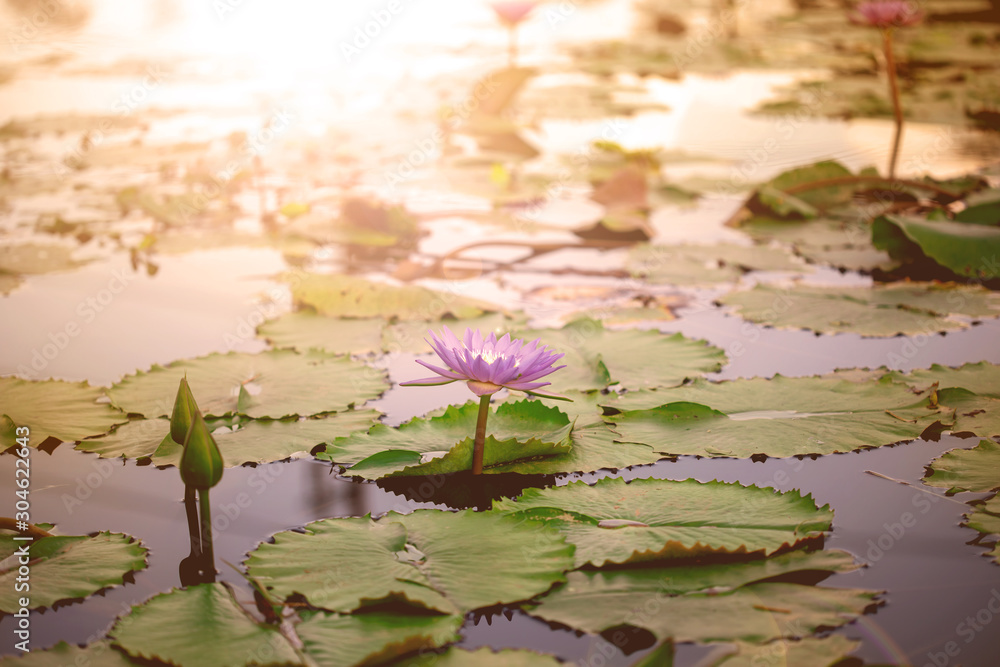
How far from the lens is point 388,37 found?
28.4 feet

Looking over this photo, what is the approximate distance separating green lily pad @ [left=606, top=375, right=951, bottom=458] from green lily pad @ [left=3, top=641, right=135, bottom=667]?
99 centimetres

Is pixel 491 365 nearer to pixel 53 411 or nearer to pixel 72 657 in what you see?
pixel 72 657

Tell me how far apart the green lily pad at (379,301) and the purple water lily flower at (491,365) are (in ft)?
2.80

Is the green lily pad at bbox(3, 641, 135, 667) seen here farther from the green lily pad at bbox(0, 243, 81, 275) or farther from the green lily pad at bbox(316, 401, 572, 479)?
the green lily pad at bbox(0, 243, 81, 275)

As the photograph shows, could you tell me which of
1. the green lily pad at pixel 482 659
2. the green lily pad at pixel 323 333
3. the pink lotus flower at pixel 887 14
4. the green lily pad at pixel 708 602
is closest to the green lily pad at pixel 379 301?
→ the green lily pad at pixel 323 333

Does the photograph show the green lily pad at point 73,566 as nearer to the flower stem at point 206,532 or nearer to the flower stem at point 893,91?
the flower stem at point 206,532

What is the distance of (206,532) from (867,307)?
1.94 m

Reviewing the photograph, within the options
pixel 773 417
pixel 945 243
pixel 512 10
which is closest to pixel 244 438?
pixel 773 417

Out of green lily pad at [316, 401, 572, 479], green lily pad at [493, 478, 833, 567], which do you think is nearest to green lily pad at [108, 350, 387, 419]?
green lily pad at [316, 401, 572, 479]

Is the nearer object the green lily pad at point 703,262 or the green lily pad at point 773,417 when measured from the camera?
the green lily pad at point 773,417

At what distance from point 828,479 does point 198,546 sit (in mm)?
1146

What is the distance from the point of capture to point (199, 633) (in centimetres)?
115

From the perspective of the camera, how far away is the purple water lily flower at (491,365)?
1470 millimetres

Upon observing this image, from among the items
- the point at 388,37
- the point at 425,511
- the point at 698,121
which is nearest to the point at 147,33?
the point at 388,37
